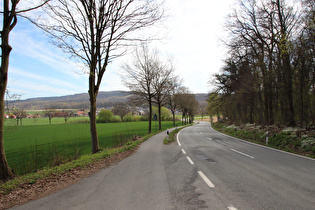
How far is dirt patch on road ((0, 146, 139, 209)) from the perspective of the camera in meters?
4.31

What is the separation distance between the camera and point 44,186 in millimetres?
5234

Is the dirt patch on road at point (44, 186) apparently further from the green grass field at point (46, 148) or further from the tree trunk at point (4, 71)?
the green grass field at point (46, 148)

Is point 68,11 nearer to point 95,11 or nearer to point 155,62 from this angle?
point 95,11

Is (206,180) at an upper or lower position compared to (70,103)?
lower

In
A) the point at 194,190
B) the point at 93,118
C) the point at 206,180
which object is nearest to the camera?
the point at 194,190

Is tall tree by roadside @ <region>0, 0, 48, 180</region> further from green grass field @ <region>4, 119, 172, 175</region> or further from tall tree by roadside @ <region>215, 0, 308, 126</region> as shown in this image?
tall tree by roadside @ <region>215, 0, 308, 126</region>

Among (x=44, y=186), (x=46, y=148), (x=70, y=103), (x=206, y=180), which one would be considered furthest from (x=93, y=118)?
(x=70, y=103)

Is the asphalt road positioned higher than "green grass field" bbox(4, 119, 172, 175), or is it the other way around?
the asphalt road

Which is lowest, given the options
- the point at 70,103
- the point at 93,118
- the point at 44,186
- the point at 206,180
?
the point at 44,186

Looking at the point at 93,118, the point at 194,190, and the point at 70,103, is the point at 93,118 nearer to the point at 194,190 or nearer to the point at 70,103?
the point at 194,190

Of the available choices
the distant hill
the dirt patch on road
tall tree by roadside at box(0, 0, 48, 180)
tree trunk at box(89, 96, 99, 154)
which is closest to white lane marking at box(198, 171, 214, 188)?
the dirt patch on road

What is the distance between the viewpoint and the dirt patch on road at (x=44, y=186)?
4.31 metres

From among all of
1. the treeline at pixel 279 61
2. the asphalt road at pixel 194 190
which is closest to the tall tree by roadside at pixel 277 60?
the treeline at pixel 279 61

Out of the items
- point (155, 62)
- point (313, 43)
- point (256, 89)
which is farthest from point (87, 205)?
point (155, 62)
